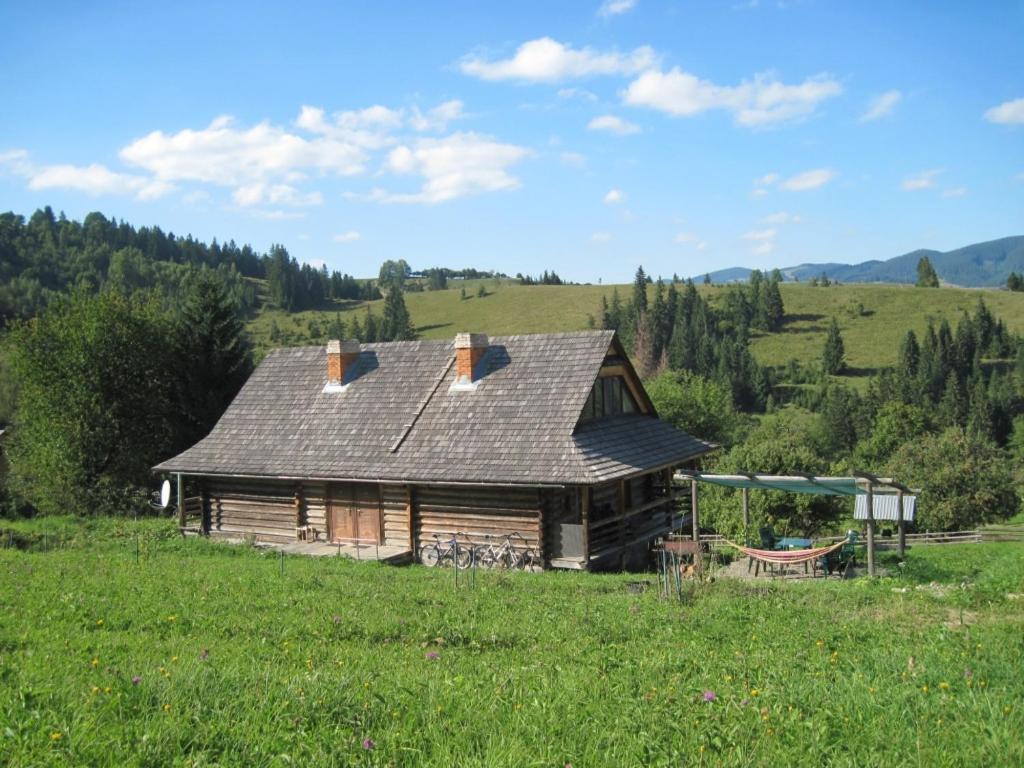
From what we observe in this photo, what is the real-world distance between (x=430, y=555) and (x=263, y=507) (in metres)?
6.06

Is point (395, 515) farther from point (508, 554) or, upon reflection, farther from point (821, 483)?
point (821, 483)

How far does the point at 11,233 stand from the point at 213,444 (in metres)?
133

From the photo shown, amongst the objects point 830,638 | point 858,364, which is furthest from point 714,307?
point 830,638

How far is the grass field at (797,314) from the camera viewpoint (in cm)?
13538

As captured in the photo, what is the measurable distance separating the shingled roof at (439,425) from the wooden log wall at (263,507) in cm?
91

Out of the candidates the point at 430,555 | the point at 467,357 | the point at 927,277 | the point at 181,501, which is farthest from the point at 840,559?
the point at 927,277

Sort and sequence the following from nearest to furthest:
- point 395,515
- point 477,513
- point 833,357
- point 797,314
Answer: point 477,513 → point 395,515 → point 833,357 → point 797,314

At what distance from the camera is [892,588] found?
14625 mm

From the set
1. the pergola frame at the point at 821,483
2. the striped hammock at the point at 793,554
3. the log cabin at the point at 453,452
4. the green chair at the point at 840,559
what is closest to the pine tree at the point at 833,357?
the log cabin at the point at 453,452

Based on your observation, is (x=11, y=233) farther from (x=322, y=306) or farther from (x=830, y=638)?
(x=830, y=638)

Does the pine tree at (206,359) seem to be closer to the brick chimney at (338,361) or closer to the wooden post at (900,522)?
the brick chimney at (338,361)

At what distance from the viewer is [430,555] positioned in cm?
2214

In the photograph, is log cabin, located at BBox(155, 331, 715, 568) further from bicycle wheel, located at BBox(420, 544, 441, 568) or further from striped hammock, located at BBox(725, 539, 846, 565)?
striped hammock, located at BBox(725, 539, 846, 565)

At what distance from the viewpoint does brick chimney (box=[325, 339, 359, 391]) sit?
26.5 meters
